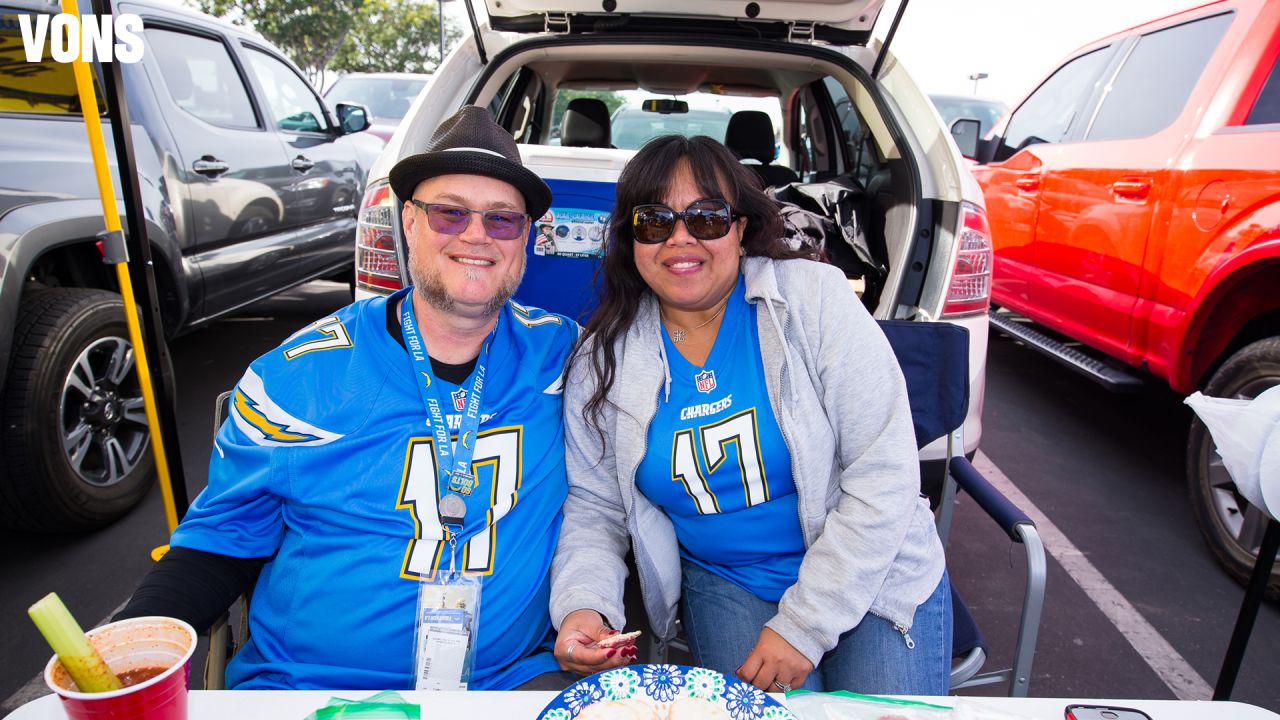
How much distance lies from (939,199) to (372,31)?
27483 millimetres

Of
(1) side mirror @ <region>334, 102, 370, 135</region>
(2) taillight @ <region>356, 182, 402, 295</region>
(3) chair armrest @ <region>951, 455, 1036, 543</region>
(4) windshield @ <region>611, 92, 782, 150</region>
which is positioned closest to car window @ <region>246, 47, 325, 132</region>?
(1) side mirror @ <region>334, 102, 370, 135</region>

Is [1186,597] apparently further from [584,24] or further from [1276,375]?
[584,24]

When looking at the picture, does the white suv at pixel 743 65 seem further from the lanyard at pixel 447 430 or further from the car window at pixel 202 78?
the car window at pixel 202 78

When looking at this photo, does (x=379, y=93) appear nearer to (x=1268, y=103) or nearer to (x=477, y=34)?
(x=477, y=34)

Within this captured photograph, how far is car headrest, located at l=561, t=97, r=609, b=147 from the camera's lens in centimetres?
446

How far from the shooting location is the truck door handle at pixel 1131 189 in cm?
337

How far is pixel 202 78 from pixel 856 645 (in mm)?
4169

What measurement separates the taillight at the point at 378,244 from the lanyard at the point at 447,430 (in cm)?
95

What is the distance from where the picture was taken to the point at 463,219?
1.69m

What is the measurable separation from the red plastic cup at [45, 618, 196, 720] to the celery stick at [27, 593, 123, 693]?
0.02 m

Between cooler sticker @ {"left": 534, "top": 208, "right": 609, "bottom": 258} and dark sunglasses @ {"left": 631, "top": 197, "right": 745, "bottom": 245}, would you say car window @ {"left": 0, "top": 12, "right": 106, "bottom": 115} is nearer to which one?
cooler sticker @ {"left": 534, "top": 208, "right": 609, "bottom": 258}

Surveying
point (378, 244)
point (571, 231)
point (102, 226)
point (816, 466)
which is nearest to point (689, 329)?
point (816, 466)

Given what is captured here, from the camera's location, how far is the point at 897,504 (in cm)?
165

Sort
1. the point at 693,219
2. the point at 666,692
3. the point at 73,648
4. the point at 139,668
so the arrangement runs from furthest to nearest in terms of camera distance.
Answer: the point at 693,219 < the point at 666,692 < the point at 139,668 < the point at 73,648
